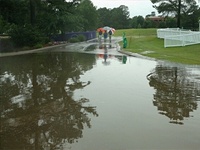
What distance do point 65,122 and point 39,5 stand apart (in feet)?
99.3

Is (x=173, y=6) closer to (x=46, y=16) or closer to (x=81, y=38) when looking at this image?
(x=81, y=38)

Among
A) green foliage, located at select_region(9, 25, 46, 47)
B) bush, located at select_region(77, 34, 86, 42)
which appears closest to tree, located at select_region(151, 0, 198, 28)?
bush, located at select_region(77, 34, 86, 42)

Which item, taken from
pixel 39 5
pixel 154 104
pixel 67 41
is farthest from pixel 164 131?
pixel 67 41

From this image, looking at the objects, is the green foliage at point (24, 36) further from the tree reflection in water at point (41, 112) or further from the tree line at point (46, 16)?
the tree reflection in water at point (41, 112)

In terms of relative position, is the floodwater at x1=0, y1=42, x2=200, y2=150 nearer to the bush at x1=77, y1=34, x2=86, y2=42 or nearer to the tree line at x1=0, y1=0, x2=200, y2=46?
the tree line at x1=0, y1=0, x2=200, y2=46

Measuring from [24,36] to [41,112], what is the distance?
2244 cm

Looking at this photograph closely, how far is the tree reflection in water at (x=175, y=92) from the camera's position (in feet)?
24.3

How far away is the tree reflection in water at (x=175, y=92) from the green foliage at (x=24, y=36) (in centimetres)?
1772

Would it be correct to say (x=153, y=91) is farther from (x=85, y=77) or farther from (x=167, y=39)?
(x=167, y=39)

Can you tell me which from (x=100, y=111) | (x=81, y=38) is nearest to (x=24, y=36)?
(x=81, y=38)

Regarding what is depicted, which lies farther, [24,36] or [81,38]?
[81,38]

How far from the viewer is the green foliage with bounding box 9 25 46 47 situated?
1113 inches

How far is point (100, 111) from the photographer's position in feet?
23.9

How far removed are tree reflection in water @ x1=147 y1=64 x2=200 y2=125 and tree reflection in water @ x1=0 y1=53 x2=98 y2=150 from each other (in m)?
1.99
